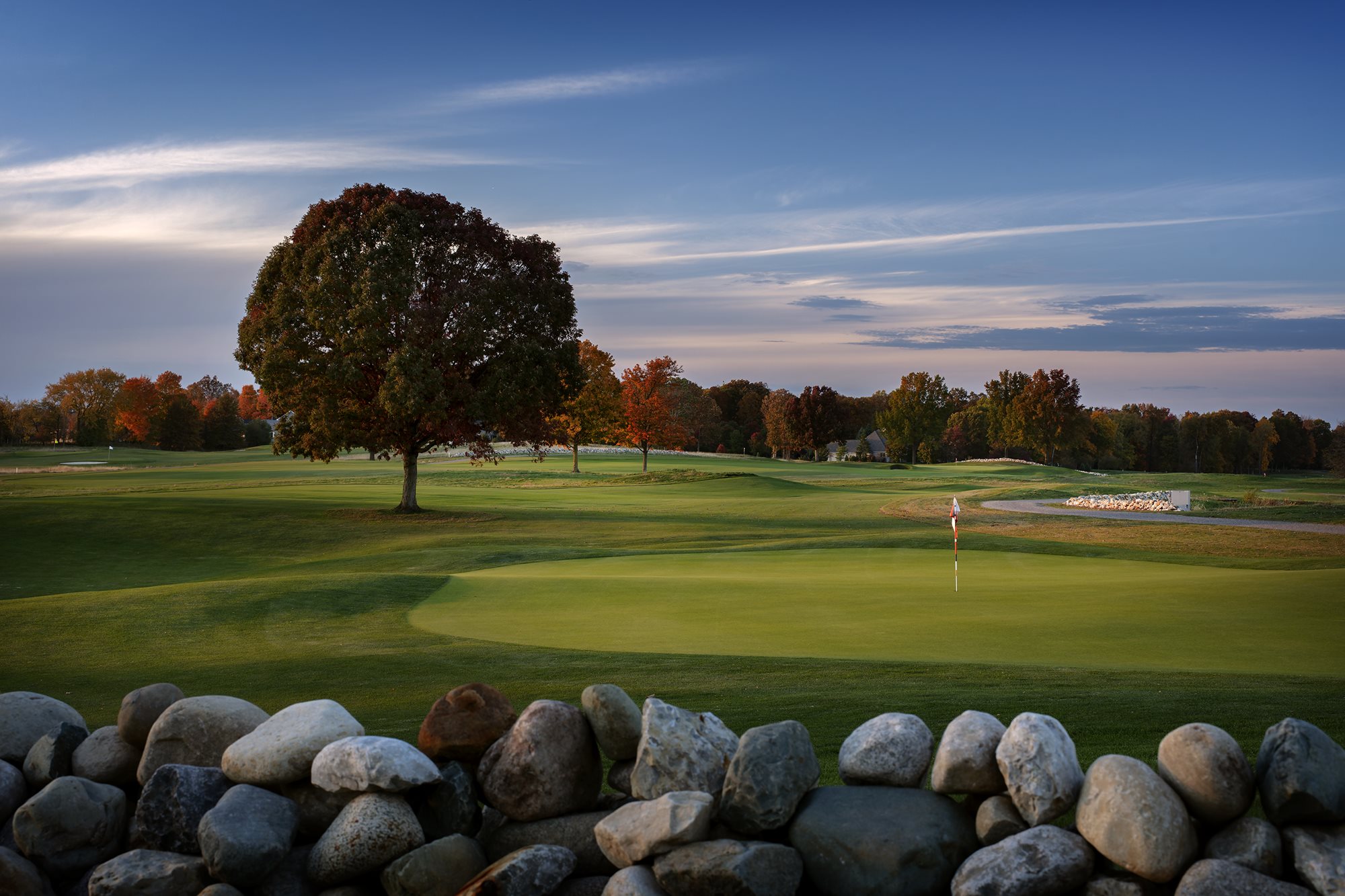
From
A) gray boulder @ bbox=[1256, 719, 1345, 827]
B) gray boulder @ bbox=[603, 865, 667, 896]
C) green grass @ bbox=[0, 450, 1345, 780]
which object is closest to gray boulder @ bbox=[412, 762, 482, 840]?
gray boulder @ bbox=[603, 865, 667, 896]

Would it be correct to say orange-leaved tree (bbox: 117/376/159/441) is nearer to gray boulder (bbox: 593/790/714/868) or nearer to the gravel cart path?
the gravel cart path

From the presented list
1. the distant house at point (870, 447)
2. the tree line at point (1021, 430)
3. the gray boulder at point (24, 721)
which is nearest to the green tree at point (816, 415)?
the tree line at point (1021, 430)

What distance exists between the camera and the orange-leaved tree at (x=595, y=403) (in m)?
64.5

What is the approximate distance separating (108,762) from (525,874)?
281cm

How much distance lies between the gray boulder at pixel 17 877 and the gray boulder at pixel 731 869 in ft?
11.7

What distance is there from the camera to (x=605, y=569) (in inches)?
852

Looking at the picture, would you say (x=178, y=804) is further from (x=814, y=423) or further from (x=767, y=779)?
(x=814, y=423)

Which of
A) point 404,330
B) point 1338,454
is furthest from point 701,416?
point 404,330

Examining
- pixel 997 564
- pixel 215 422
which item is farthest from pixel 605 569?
pixel 215 422

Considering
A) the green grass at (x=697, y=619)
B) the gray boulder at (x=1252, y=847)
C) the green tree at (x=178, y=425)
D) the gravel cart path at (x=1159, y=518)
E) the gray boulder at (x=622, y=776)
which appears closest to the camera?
the gray boulder at (x=1252, y=847)

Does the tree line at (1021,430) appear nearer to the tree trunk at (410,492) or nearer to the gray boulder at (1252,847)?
the tree trunk at (410,492)

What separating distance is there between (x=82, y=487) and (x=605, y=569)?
39.2 m

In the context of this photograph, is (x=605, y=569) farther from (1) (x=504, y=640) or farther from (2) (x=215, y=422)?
(2) (x=215, y=422)

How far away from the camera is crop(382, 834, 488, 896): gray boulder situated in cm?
545
